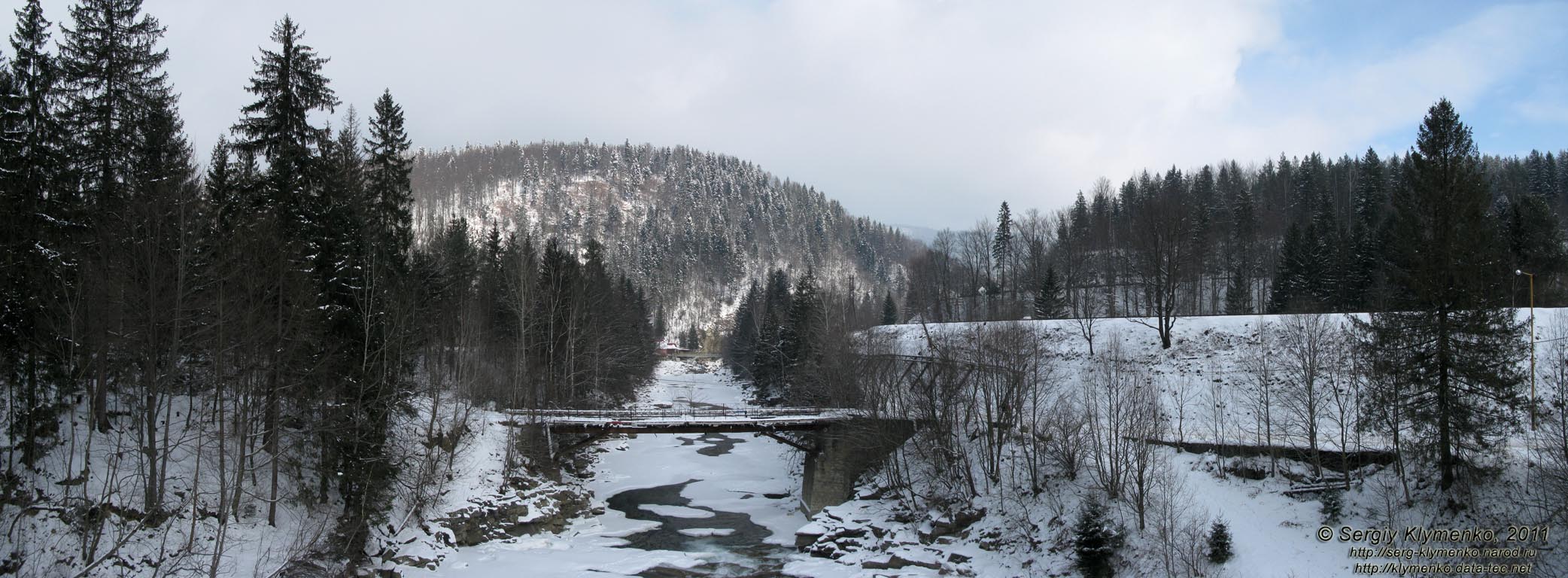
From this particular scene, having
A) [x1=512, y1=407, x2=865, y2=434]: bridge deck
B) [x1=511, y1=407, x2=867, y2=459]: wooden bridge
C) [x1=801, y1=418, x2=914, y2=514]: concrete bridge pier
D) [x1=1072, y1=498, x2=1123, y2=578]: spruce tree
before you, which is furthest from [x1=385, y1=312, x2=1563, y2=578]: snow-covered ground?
[x1=512, y1=407, x2=865, y2=434]: bridge deck

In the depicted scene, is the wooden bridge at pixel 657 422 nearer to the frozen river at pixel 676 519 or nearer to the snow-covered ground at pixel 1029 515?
the snow-covered ground at pixel 1029 515

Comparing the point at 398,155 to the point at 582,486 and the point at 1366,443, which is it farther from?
the point at 1366,443

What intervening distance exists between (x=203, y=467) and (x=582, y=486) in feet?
59.4

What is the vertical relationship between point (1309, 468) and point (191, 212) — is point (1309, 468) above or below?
below

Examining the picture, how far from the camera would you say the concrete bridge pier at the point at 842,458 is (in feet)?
117

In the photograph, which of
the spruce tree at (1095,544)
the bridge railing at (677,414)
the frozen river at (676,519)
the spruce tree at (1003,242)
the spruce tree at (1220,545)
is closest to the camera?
the spruce tree at (1220,545)

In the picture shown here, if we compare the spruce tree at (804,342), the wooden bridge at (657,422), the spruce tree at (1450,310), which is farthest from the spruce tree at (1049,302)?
the spruce tree at (1450,310)

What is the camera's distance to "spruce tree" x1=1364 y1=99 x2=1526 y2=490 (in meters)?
20.9

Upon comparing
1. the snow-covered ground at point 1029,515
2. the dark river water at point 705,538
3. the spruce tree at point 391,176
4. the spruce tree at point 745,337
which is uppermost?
the spruce tree at point 391,176

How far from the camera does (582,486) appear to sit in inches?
1539

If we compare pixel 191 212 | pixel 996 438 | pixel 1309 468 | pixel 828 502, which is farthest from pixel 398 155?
pixel 1309 468

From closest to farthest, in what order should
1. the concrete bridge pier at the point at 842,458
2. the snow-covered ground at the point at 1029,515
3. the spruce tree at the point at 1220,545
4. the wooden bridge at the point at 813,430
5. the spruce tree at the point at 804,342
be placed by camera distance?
the snow-covered ground at the point at 1029,515, the spruce tree at the point at 1220,545, the concrete bridge pier at the point at 842,458, the wooden bridge at the point at 813,430, the spruce tree at the point at 804,342

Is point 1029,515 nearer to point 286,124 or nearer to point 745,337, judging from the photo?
point 286,124

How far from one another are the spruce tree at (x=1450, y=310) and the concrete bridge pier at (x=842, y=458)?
62.1 feet
